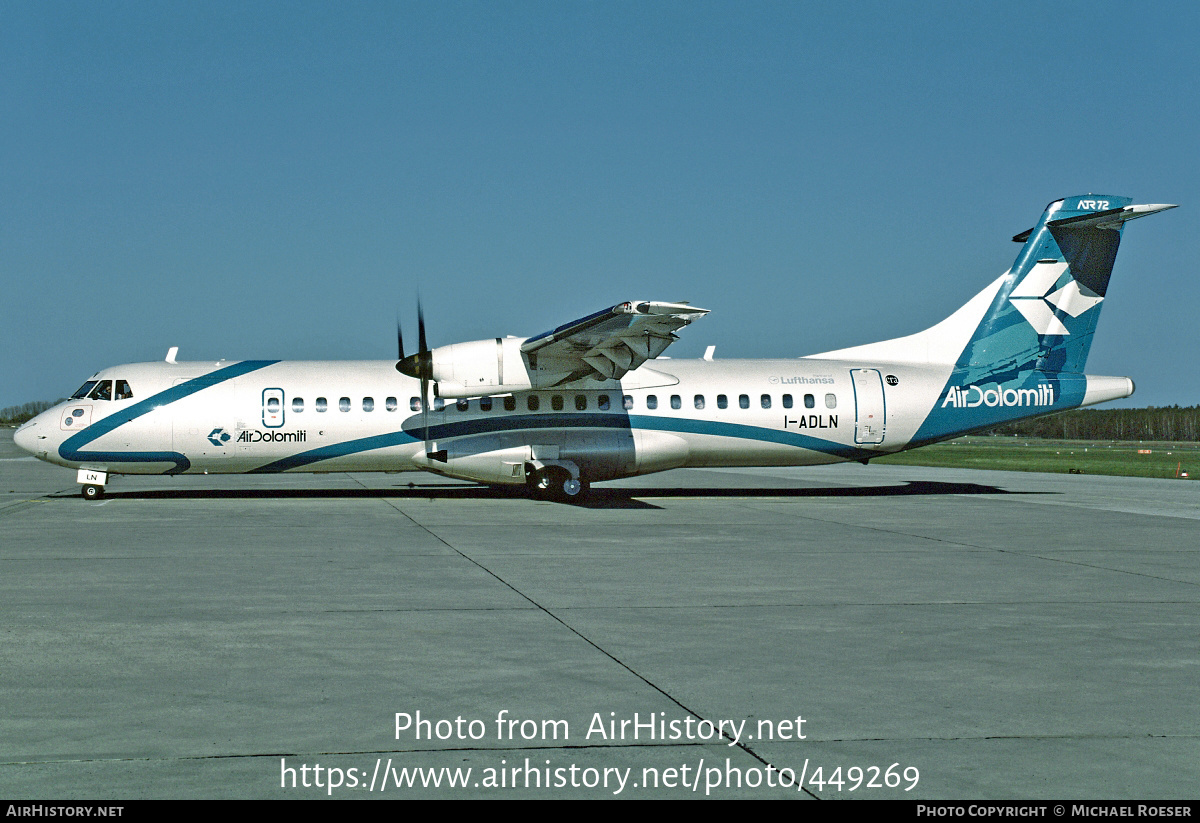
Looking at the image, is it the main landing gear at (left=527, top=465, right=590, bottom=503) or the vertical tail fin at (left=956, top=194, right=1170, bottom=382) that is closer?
the main landing gear at (left=527, top=465, right=590, bottom=503)

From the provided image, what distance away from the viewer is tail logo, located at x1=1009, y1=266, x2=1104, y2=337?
23656 millimetres

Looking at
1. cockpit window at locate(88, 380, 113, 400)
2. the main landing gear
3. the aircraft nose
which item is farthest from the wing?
the aircraft nose

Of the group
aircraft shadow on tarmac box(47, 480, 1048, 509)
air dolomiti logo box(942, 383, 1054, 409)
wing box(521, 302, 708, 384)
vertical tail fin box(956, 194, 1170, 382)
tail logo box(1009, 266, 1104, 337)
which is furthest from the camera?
tail logo box(1009, 266, 1104, 337)

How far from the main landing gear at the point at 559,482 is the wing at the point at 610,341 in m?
1.88

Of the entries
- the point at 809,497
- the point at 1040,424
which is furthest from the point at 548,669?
the point at 1040,424

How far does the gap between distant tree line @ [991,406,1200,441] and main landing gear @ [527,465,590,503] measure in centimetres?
11165

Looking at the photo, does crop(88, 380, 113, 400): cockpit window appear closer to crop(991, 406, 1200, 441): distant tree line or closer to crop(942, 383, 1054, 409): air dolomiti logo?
crop(942, 383, 1054, 409): air dolomiti logo

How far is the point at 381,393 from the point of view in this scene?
2198cm

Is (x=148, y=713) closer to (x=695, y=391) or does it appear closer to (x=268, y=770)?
(x=268, y=770)

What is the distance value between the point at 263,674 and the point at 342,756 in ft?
6.06

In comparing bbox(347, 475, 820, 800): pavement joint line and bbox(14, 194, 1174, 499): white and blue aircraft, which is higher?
bbox(14, 194, 1174, 499): white and blue aircraft

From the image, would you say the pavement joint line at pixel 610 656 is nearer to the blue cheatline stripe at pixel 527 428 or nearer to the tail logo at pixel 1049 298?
the blue cheatline stripe at pixel 527 428

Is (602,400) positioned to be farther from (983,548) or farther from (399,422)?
(983,548)

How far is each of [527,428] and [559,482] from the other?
1298 mm
